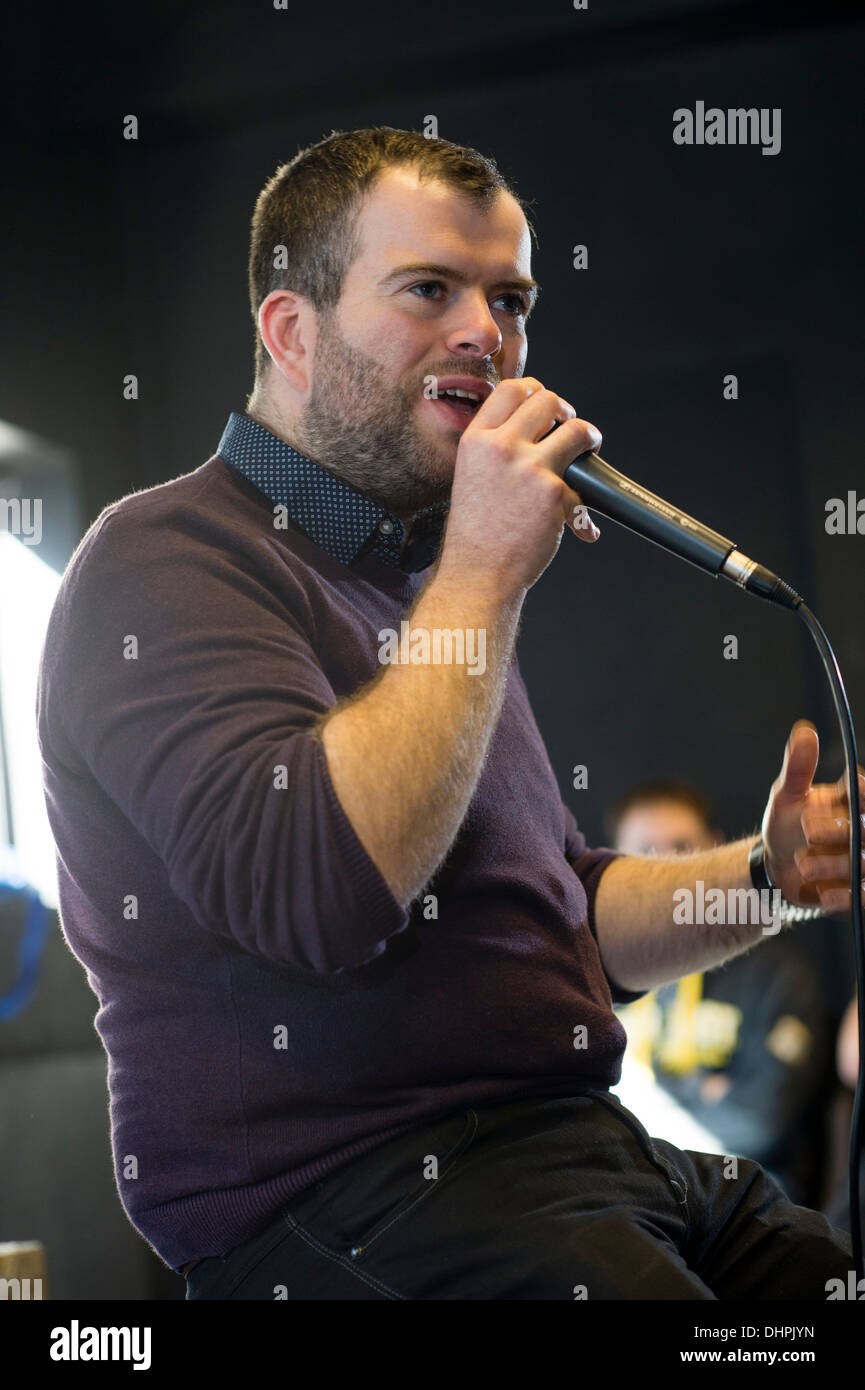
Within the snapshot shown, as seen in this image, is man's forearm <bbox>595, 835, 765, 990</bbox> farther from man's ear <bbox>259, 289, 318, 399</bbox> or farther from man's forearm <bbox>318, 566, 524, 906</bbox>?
man's ear <bbox>259, 289, 318, 399</bbox>

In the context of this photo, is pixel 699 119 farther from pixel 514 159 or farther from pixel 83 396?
pixel 83 396

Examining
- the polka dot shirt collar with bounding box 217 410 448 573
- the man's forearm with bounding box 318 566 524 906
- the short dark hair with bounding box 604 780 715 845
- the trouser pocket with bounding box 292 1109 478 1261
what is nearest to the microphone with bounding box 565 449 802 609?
the man's forearm with bounding box 318 566 524 906

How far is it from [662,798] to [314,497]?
2.33 meters

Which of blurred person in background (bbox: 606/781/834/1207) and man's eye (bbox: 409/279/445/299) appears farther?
blurred person in background (bbox: 606/781/834/1207)

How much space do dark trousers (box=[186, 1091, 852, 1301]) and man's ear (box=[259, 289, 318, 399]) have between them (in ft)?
2.46

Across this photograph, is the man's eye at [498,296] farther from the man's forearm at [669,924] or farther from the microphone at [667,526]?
the man's forearm at [669,924]

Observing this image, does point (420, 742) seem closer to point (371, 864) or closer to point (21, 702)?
point (371, 864)

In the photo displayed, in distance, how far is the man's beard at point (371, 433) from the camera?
1.23 metres

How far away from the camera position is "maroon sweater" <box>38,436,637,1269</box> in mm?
904

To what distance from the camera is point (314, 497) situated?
122 centimetres

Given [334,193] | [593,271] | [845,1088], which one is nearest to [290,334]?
[334,193]

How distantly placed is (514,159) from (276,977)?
2.69m

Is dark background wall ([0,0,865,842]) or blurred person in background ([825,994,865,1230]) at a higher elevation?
dark background wall ([0,0,865,842])
